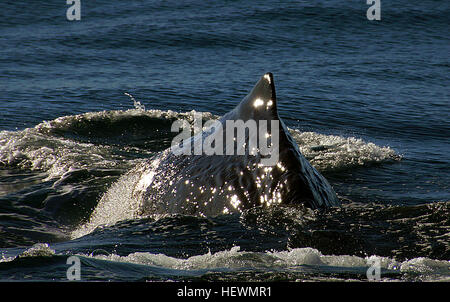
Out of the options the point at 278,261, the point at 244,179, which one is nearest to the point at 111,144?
the point at 244,179

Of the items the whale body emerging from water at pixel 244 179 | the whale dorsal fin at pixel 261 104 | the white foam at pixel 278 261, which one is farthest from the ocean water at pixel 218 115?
the whale dorsal fin at pixel 261 104

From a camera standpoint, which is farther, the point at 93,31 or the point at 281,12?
the point at 281,12

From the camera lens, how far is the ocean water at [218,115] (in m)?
5.28

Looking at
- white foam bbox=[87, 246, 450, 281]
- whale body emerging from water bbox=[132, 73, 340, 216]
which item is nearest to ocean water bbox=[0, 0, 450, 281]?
white foam bbox=[87, 246, 450, 281]

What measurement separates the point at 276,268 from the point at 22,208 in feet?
13.6

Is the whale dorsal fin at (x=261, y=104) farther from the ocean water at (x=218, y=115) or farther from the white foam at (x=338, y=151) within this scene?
the white foam at (x=338, y=151)

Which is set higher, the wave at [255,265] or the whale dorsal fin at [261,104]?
the whale dorsal fin at [261,104]

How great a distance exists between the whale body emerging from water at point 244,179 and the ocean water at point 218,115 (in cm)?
13

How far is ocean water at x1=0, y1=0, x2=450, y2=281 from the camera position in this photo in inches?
208

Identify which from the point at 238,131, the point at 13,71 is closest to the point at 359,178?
the point at 238,131

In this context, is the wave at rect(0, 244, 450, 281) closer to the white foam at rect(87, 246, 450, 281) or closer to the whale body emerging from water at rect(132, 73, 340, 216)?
the white foam at rect(87, 246, 450, 281)

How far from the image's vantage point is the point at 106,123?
13.3m

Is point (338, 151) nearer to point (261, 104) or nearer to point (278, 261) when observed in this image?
point (261, 104)
